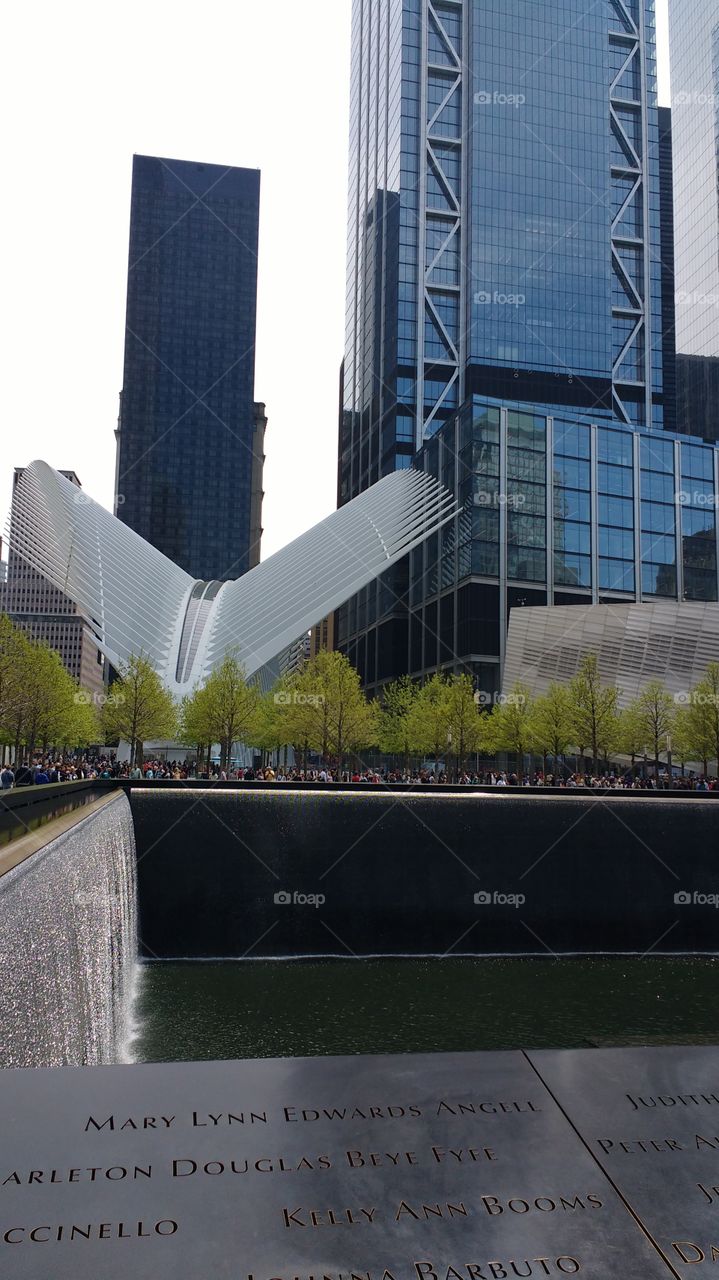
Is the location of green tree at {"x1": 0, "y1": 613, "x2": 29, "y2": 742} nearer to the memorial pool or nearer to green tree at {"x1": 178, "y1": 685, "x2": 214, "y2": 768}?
green tree at {"x1": 178, "y1": 685, "x2": 214, "y2": 768}

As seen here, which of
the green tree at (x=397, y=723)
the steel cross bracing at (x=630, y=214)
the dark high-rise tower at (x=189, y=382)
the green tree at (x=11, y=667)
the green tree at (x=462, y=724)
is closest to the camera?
the green tree at (x=11, y=667)

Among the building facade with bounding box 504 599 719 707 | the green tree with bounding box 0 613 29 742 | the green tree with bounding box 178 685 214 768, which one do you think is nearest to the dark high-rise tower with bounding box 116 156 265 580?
the green tree with bounding box 178 685 214 768

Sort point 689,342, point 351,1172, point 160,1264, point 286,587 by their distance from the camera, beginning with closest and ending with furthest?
point 160,1264 → point 351,1172 → point 286,587 → point 689,342

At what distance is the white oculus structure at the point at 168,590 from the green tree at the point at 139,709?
7138mm

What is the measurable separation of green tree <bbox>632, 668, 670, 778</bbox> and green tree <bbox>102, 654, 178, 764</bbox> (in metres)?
23.4

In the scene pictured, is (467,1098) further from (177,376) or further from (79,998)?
(177,376)

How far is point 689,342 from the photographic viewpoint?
110 m

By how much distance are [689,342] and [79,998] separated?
378ft

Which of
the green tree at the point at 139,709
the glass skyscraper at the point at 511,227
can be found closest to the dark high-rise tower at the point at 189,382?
the glass skyscraper at the point at 511,227

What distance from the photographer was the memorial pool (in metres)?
12.3

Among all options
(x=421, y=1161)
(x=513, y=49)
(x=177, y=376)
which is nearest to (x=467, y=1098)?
(x=421, y=1161)

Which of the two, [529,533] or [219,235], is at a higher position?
[219,235]

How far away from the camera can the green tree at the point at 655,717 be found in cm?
4656

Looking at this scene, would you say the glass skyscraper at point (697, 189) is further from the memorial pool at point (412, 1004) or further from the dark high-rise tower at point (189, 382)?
the memorial pool at point (412, 1004)
